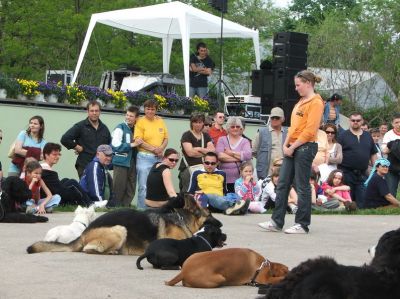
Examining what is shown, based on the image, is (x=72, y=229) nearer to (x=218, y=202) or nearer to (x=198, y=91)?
(x=218, y=202)

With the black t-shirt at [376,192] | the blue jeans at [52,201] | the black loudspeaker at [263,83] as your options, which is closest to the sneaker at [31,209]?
the blue jeans at [52,201]

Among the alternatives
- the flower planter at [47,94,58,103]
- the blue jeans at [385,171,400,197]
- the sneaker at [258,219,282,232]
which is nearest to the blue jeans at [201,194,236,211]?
the sneaker at [258,219,282,232]

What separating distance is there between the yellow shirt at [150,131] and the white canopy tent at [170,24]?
7719mm

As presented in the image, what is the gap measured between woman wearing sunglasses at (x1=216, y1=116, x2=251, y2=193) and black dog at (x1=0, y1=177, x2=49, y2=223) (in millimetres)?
4498

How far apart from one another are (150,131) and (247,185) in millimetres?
2000

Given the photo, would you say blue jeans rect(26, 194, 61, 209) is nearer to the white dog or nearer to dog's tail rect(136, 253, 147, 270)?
the white dog

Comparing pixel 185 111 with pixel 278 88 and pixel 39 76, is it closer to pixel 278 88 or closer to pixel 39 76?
pixel 278 88

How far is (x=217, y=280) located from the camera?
8.00 metres

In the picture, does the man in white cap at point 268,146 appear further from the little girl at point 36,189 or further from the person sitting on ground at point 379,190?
the little girl at point 36,189

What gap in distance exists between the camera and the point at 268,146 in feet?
57.2

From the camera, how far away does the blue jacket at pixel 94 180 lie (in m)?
15.5

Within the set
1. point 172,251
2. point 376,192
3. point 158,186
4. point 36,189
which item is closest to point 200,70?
point 376,192

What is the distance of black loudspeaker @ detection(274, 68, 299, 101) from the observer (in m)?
20.3

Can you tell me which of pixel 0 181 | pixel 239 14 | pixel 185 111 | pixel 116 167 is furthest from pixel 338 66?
pixel 0 181
